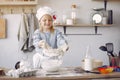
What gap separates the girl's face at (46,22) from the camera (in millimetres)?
2461

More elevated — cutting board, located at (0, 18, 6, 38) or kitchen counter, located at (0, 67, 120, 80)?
cutting board, located at (0, 18, 6, 38)

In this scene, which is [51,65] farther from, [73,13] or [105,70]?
[73,13]

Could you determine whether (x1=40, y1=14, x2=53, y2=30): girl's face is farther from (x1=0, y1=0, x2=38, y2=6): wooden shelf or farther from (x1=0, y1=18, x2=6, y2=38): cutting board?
(x1=0, y1=18, x2=6, y2=38): cutting board

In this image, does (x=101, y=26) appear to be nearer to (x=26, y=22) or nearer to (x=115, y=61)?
(x=26, y=22)

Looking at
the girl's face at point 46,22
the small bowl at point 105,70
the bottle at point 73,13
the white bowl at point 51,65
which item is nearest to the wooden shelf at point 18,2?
the bottle at point 73,13

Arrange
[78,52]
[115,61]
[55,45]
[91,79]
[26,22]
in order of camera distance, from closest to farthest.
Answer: [91,79] < [115,61] < [55,45] < [26,22] < [78,52]

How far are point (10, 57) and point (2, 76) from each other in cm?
→ 176

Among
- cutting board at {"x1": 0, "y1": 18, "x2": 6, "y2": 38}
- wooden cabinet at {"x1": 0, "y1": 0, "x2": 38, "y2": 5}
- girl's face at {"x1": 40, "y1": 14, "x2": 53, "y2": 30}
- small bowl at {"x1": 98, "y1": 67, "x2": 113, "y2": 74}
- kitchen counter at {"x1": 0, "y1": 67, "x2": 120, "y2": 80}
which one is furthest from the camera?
cutting board at {"x1": 0, "y1": 18, "x2": 6, "y2": 38}

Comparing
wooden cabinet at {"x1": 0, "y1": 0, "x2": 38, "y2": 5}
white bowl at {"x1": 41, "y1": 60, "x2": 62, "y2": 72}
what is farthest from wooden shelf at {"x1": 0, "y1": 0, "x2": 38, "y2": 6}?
white bowl at {"x1": 41, "y1": 60, "x2": 62, "y2": 72}

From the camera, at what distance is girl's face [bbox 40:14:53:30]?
246cm

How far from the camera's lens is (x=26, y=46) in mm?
3486

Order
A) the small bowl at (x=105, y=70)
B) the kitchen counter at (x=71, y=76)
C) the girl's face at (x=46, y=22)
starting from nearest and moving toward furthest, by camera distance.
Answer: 1. the kitchen counter at (x=71, y=76)
2. the small bowl at (x=105, y=70)
3. the girl's face at (x=46, y=22)

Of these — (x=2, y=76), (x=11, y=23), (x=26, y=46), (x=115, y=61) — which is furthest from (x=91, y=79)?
(x=11, y=23)

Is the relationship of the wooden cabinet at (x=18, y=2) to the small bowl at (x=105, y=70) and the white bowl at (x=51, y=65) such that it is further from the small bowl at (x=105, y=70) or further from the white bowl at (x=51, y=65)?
the small bowl at (x=105, y=70)
